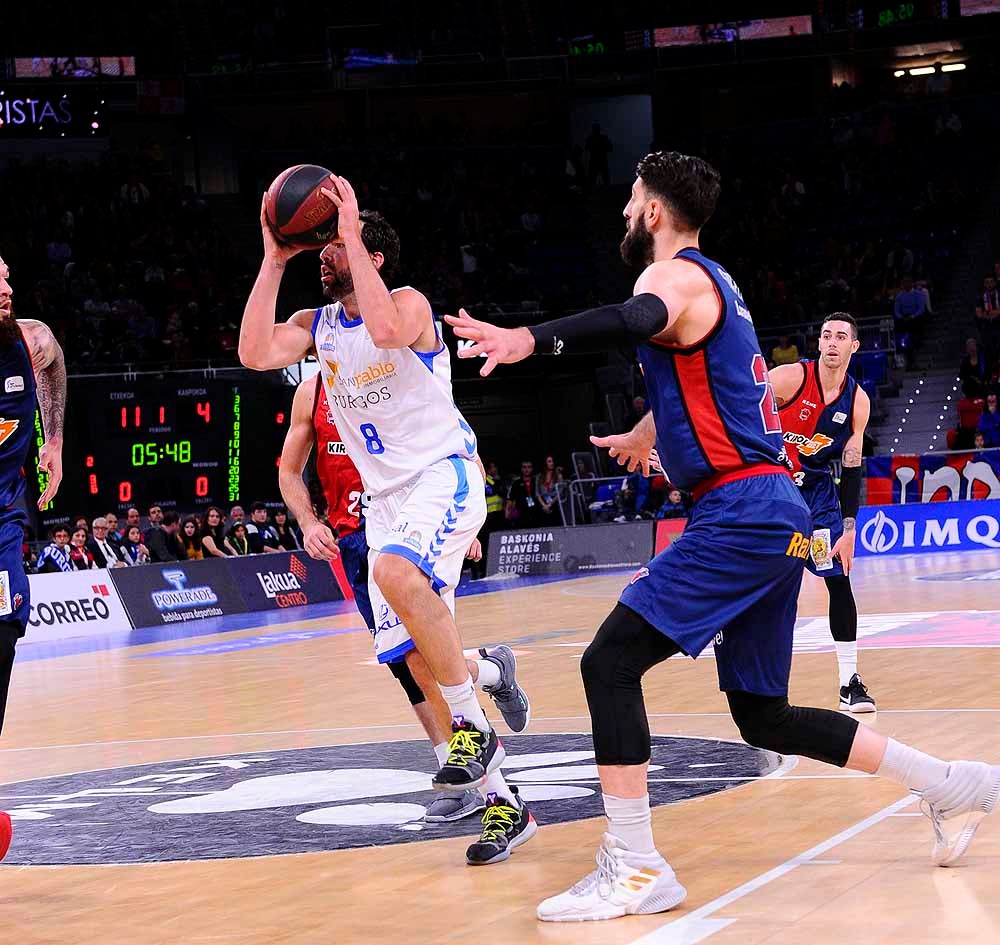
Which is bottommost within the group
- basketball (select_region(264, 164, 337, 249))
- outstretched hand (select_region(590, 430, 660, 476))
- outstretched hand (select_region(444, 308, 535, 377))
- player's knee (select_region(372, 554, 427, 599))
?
player's knee (select_region(372, 554, 427, 599))

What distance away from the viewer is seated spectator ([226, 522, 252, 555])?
2242 cm

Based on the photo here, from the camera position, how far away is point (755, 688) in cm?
471

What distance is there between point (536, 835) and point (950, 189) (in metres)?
29.0

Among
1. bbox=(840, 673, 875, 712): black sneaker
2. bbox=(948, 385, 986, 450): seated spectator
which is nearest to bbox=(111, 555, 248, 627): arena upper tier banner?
bbox=(948, 385, 986, 450): seated spectator

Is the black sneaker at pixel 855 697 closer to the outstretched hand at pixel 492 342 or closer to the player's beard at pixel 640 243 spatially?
the player's beard at pixel 640 243

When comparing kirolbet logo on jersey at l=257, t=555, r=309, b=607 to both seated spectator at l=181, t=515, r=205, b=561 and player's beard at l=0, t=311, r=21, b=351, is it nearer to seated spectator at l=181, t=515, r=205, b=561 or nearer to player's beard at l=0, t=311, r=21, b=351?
seated spectator at l=181, t=515, r=205, b=561

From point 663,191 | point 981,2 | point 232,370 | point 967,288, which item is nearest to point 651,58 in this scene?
point 981,2

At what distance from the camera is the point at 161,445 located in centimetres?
2230

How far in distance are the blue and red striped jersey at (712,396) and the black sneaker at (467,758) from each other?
1.29 m

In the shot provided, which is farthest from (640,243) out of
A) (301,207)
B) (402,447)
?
(402,447)

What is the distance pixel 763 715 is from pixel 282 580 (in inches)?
707

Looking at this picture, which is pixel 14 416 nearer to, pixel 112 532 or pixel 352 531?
pixel 352 531

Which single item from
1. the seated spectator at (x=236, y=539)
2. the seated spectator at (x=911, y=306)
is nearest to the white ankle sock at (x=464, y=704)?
the seated spectator at (x=236, y=539)

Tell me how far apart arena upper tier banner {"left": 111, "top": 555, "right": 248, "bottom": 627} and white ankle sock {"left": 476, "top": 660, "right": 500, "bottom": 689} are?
565 inches
